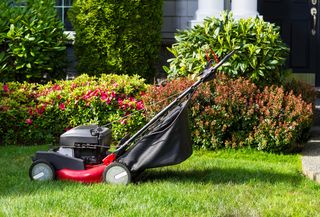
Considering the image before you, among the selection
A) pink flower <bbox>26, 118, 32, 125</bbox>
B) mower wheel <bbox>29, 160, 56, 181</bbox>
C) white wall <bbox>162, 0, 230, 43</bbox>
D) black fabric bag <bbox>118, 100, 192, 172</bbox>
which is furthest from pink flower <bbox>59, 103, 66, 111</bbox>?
white wall <bbox>162, 0, 230, 43</bbox>

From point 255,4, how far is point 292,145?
3260 millimetres

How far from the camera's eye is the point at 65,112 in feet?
28.3

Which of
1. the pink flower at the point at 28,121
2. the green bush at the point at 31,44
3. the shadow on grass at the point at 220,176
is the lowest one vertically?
the shadow on grass at the point at 220,176

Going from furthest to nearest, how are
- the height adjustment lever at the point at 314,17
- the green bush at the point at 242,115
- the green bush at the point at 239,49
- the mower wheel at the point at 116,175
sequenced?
1. the height adjustment lever at the point at 314,17
2. the green bush at the point at 239,49
3. the green bush at the point at 242,115
4. the mower wheel at the point at 116,175

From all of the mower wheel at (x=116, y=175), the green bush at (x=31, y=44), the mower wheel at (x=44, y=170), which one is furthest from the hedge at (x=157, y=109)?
the mower wheel at (x=44, y=170)

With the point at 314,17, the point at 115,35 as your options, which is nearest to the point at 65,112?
the point at 115,35

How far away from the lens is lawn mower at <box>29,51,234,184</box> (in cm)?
623

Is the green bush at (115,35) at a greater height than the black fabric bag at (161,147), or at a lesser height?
greater

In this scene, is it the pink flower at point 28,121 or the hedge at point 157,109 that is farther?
the pink flower at point 28,121

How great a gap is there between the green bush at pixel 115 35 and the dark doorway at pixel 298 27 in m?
3.02

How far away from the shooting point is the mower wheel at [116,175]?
244 inches

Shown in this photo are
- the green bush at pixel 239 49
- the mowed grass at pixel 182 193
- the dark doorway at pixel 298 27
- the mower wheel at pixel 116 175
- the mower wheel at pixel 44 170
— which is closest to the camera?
the mowed grass at pixel 182 193

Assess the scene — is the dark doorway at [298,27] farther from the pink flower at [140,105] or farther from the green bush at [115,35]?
the pink flower at [140,105]

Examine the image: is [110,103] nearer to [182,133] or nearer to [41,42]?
→ [41,42]
